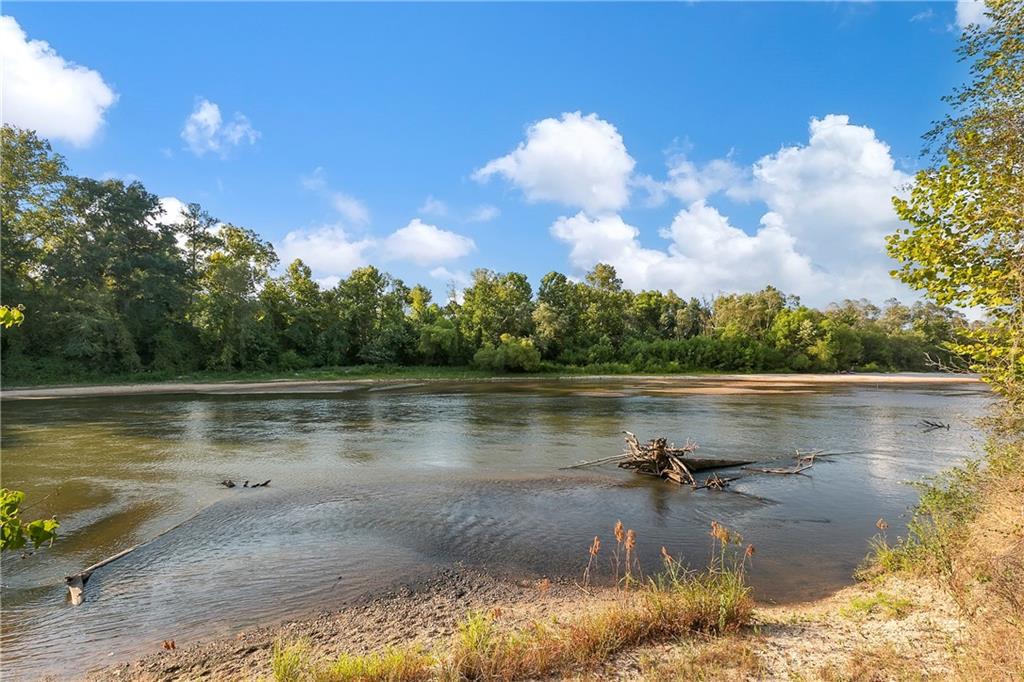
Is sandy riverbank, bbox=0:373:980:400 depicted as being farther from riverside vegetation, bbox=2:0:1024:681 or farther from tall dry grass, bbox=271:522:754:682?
tall dry grass, bbox=271:522:754:682

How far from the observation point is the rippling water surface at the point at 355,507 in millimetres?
8125

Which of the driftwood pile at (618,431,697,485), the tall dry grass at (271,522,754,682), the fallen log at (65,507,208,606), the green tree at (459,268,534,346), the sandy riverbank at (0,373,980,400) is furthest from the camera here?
the green tree at (459,268,534,346)

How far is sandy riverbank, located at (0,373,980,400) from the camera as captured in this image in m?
45.5

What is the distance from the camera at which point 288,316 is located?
70500mm

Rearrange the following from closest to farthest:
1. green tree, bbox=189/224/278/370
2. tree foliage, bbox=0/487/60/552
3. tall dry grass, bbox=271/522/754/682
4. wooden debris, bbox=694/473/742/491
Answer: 1. tree foliage, bbox=0/487/60/552
2. tall dry grass, bbox=271/522/754/682
3. wooden debris, bbox=694/473/742/491
4. green tree, bbox=189/224/278/370

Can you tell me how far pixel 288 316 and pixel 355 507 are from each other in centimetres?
6416

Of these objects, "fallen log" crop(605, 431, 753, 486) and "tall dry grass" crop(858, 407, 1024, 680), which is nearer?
"tall dry grass" crop(858, 407, 1024, 680)

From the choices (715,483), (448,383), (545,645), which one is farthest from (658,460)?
(448,383)

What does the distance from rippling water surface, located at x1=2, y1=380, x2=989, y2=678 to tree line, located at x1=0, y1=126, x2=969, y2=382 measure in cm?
2597

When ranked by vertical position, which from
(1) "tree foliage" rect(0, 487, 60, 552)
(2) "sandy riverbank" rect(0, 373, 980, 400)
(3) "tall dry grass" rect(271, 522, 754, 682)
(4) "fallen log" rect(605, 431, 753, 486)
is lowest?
(2) "sandy riverbank" rect(0, 373, 980, 400)

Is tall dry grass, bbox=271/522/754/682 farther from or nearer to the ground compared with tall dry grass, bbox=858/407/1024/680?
nearer to the ground

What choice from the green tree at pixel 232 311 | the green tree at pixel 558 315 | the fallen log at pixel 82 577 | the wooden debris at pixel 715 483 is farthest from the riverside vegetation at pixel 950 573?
the green tree at pixel 558 315

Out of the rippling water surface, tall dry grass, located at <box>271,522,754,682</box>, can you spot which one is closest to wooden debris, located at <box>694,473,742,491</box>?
the rippling water surface

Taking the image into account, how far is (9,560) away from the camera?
32.2 ft
